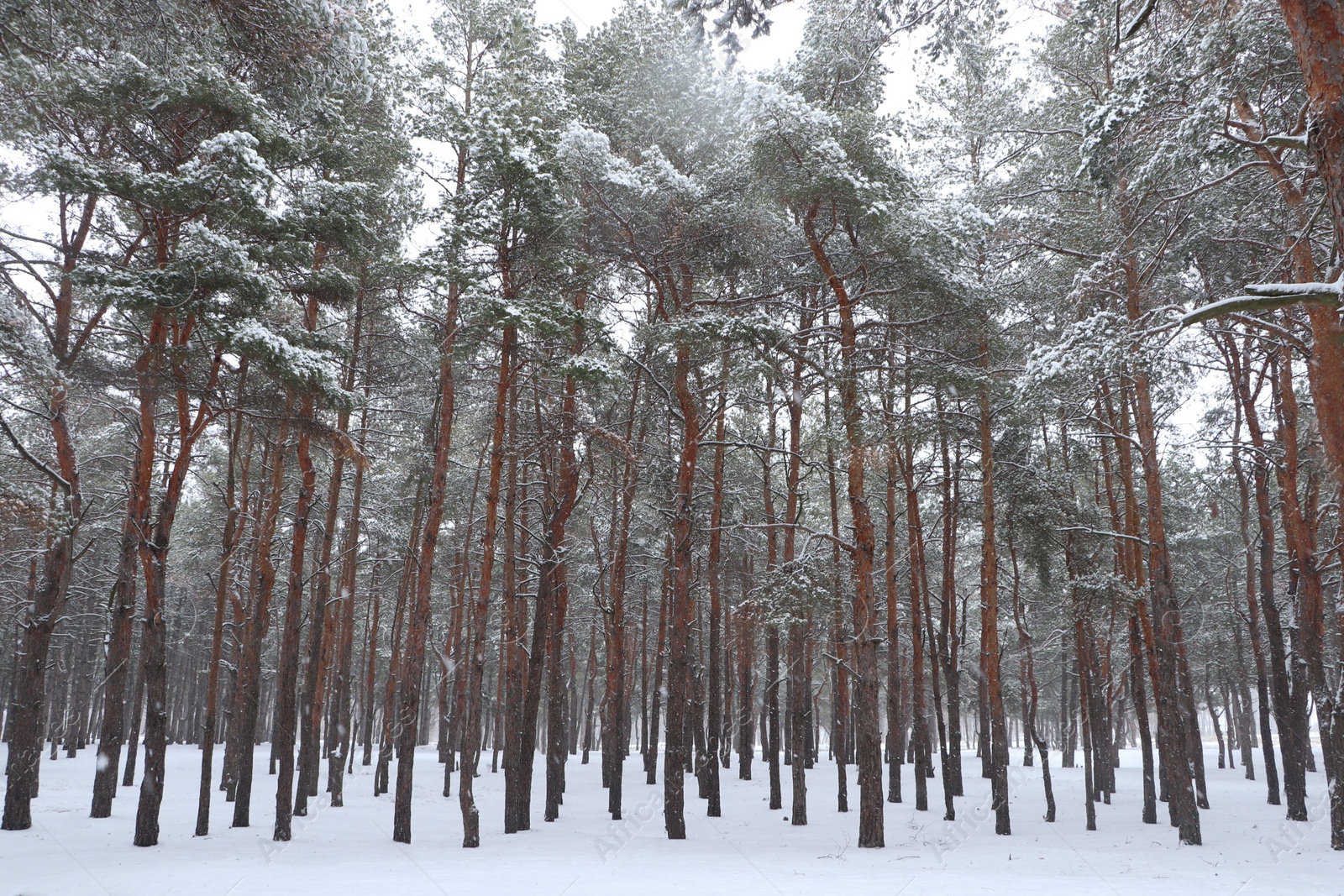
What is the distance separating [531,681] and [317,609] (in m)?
5.89

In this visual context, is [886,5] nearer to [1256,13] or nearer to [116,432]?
[1256,13]

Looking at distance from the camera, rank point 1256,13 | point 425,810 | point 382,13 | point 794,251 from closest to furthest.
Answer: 1. point 1256,13
2. point 382,13
3. point 794,251
4. point 425,810

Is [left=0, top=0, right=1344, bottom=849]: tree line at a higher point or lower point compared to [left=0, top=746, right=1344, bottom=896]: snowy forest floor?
higher

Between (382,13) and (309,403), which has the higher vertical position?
(382,13)

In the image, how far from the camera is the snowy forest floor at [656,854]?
9.33 meters

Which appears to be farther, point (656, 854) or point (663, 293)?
point (663, 293)

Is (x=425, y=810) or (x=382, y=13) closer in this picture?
(x=382, y=13)

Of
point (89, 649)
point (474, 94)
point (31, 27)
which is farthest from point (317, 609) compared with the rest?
point (89, 649)

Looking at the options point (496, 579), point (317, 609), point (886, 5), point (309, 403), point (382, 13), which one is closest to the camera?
point (886, 5)

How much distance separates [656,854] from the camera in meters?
11.8

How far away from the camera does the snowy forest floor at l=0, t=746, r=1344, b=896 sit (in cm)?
933

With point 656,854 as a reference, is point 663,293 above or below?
above

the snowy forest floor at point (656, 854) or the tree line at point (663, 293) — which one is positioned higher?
the tree line at point (663, 293)

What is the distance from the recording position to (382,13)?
→ 12.8 meters
